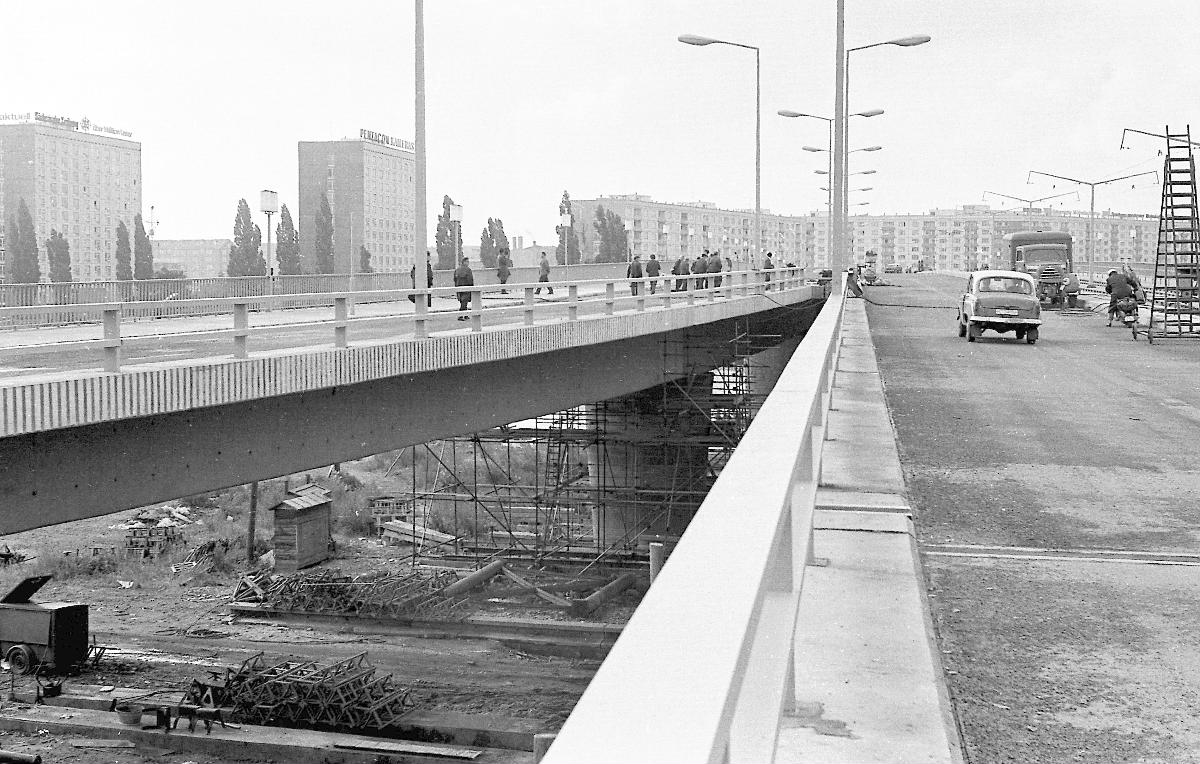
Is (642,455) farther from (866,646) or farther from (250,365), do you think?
(866,646)

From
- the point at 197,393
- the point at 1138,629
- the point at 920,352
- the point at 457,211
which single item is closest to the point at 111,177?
the point at 457,211

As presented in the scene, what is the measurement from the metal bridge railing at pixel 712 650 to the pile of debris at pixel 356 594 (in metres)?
37.7

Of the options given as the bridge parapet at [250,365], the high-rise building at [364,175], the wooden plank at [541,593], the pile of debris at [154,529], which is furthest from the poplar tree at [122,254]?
the bridge parapet at [250,365]

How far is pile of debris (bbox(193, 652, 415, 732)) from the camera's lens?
1259 inches

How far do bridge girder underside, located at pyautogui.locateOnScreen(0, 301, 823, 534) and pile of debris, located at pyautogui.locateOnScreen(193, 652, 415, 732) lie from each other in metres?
9.08

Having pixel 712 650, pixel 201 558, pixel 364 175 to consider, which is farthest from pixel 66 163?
pixel 712 650

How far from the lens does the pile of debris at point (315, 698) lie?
32.0 meters

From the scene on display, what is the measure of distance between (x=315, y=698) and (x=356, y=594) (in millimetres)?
10292

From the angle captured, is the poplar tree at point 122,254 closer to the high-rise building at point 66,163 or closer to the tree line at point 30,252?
the tree line at point 30,252

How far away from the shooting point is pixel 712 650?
81.5 inches

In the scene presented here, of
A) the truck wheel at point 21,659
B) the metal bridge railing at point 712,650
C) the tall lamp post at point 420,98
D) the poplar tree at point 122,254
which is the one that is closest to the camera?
the metal bridge railing at point 712,650

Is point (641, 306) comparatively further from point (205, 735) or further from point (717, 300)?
point (205, 735)

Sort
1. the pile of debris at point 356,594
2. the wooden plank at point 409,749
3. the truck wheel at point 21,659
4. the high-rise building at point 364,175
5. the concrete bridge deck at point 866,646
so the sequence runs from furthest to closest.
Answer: the high-rise building at point 364,175 < the pile of debris at point 356,594 < the truck wheel at point 21,659 < the wooden plank at point 409,749 < the concrete bridge deck at point 866,646

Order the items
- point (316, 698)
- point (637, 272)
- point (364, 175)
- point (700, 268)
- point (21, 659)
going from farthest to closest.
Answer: point (364, 175) < point (700, 268) < point (637, 272) < point (21, 659) < point (316, 698)
